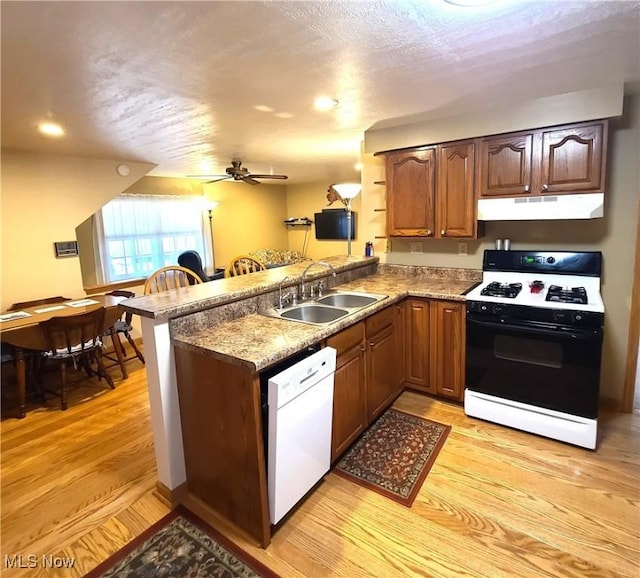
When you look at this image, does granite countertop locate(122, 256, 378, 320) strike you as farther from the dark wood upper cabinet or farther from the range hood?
the dark wood upper cabinet

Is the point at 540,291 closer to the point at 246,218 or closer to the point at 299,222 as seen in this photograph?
the point at 246,218

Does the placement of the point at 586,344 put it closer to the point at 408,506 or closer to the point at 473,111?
the point at 408,506

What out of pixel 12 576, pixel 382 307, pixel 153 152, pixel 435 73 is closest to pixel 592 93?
pixel 435 73

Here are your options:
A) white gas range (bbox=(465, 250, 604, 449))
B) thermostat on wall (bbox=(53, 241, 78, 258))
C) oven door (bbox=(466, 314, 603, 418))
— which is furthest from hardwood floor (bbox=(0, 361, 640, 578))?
thermostat on wall (bbox=(53, 241, 78, 258))

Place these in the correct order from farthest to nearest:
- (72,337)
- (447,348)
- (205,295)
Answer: (72,337) → (447,348) → (205,295)

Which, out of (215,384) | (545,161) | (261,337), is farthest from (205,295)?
(545,161)

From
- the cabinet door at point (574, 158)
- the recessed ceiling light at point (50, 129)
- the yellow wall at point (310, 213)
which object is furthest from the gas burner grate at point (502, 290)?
the yellow wall at point (310, 213)

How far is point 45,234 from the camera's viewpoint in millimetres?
3760

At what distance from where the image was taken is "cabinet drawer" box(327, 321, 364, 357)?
6.73 feet

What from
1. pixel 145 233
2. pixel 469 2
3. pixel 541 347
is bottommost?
pixel 541 347

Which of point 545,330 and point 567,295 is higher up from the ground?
point 567,295

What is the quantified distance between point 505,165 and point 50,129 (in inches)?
136

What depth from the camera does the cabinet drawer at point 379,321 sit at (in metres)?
2.42

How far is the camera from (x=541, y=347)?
93.4 inches
